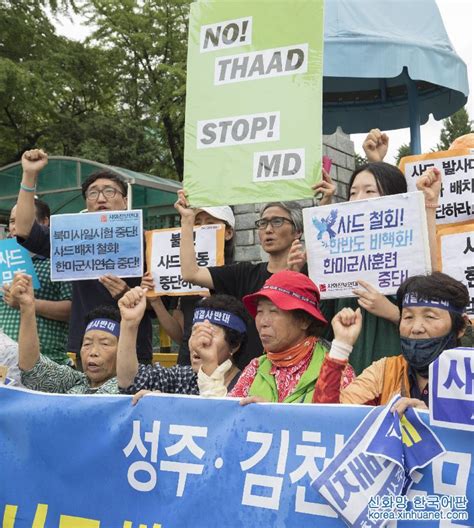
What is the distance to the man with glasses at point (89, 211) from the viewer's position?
13.8 feet

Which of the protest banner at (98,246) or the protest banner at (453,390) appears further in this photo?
the protest banner at (98,246)

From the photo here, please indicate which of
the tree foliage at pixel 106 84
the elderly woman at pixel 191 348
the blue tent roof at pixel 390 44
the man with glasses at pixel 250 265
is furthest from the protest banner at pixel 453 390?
the tree foliage at pixel 106 84

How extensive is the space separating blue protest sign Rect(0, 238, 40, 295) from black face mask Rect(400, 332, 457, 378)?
8.52 feet

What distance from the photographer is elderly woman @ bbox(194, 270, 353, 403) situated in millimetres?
2953

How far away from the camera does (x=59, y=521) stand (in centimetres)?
288

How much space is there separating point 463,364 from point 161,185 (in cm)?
1192

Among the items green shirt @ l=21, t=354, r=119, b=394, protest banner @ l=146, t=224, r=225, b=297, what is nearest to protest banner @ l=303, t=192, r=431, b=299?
protest banner @ l=146, t=224, r=225, b=297


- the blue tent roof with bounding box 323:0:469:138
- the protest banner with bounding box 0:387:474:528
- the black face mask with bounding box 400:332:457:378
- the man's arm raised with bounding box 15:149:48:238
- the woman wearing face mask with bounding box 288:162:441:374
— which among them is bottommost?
the protest banner with bounding box 0:387:474:528

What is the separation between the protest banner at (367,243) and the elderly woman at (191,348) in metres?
0.46

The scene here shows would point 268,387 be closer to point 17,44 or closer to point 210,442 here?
point 210,442

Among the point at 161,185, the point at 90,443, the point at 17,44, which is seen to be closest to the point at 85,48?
the point at 17,44

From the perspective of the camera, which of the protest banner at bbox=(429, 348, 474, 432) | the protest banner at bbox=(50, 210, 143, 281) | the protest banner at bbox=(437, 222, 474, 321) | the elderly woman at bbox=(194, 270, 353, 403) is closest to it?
the protest banner at bbox=(429, 348, 474, 432)

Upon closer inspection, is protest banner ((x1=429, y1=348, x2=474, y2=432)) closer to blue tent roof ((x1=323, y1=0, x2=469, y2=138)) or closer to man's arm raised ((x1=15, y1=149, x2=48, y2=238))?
man's arm raised ((x1=15, y1=149, x2=48, y2=238))

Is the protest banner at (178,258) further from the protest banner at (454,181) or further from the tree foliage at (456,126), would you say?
the tree foliage at (456,126)
